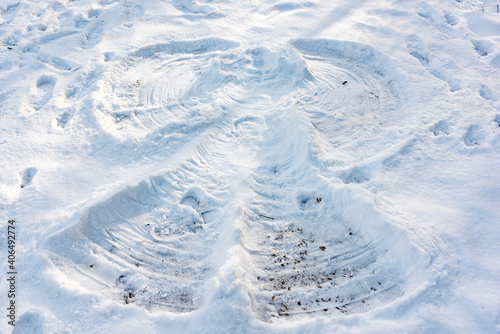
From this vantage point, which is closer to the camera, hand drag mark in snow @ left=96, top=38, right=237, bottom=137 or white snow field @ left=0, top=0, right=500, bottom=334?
white snow field @ left=0, top=0, right=500, bottom=334

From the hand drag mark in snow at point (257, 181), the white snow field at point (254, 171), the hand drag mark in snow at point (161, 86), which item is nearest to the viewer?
the white snow field at point (254, 171)

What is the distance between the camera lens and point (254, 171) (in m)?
2.72

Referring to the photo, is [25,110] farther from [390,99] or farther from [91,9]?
[390,99]

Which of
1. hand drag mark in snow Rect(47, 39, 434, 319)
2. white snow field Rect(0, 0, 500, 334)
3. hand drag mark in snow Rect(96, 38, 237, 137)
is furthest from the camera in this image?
hand drag mark in snow Rect(96, 38, 237, 137)

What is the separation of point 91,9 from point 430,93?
441cm

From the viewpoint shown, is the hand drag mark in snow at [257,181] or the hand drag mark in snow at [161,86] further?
the hand drag mark in snow at [161,86]

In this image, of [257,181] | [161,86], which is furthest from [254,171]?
[161,86]

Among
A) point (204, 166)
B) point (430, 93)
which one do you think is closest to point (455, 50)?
point (430, 93)

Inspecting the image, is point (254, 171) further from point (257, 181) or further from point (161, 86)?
point (161, 86)

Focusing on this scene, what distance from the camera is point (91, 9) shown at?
4539mm

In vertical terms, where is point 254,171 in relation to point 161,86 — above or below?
below

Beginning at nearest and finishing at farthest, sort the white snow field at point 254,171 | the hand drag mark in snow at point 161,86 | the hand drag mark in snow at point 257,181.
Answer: the white snow field at point 254,171, the hand drag mark in snow at point 257,181, the hand drag mark in snow at point 161,86

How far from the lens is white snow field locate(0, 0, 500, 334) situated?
1979mm

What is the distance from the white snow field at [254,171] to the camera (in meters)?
1.98
